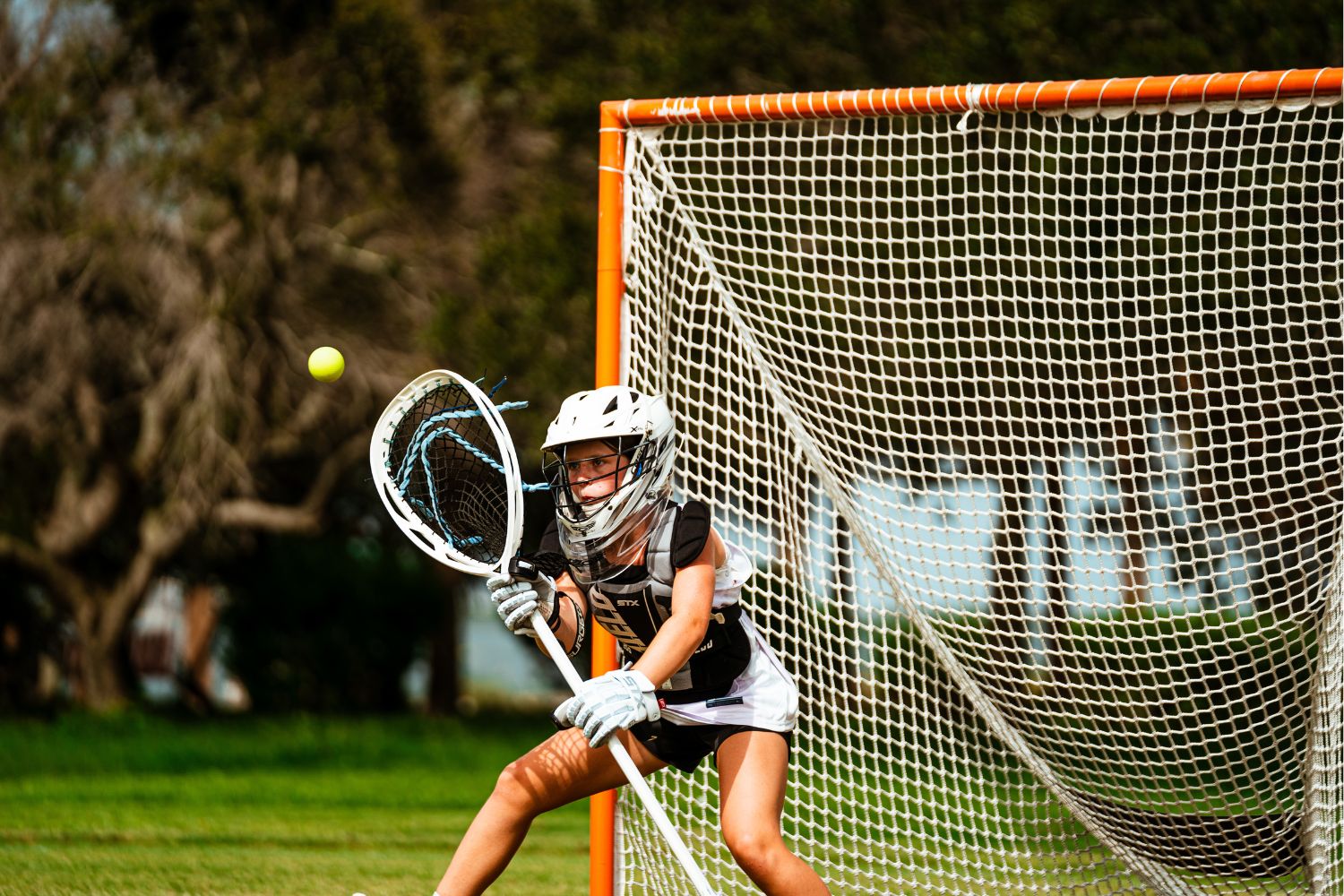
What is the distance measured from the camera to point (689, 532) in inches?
153

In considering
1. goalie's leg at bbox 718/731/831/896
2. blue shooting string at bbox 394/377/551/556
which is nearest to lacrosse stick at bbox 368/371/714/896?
blue shooting string at bbox 394/377/551/556

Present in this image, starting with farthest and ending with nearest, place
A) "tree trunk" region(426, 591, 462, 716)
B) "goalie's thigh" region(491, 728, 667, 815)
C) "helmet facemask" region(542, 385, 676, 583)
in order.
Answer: "tree trunk" region(426, 591, 462, 716), "goalie's thigh" region(491, 728, 667, 815), "helmet facemask" region(542, 385, 676, 583)

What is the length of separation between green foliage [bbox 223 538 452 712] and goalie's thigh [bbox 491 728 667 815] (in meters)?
17.4

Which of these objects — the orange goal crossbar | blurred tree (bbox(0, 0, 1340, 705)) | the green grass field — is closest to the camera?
the orange goal crossbar

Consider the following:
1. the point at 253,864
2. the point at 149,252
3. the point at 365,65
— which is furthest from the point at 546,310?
the point at 253,864

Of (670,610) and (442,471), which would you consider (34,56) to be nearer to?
(442,471)

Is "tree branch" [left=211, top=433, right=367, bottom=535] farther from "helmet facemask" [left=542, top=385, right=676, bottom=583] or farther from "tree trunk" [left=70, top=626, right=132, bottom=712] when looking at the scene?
"helmet facemask" [left=542, top=385, right=676, bottom=583]

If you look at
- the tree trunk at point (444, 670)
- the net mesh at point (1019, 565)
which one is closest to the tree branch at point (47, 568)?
the tree trunk at point (444, 670)

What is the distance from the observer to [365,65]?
618 inches

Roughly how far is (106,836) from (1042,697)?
5148mm

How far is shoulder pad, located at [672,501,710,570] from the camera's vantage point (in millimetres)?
3838

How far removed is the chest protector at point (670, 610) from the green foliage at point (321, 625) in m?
17.5

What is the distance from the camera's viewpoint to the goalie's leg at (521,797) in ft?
12.9

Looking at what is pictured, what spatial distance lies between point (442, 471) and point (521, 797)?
921 mm
